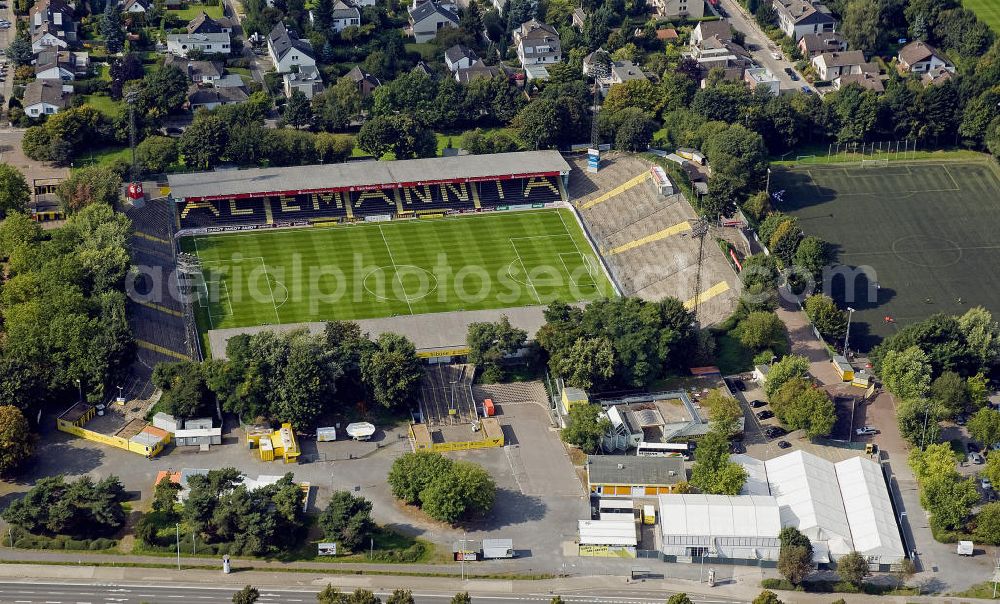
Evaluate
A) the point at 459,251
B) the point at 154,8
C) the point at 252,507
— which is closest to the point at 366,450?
the point at 252,507

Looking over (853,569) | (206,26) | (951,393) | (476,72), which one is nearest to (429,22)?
(476,72)

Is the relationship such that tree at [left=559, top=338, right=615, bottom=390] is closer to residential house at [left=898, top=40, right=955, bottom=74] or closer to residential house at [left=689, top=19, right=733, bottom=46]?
residential house at [left=689, top=19, right=733, bottom=46]

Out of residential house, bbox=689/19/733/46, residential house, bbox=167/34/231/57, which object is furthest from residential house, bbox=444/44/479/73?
residential house, bbox=689/19/733/46

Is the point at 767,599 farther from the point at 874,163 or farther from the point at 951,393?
the point at 874,163

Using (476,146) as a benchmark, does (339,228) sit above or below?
below

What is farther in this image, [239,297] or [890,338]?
[239,297]

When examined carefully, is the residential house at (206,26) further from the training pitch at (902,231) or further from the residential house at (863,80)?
the residential house at (863,80)

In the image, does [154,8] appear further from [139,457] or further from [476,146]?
[139,457]

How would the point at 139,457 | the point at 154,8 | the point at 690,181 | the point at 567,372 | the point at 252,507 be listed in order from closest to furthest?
the point at 252,507 → the point at 139,457 → the point at 567,372 → the point at 690,181 → the point at 154,8
